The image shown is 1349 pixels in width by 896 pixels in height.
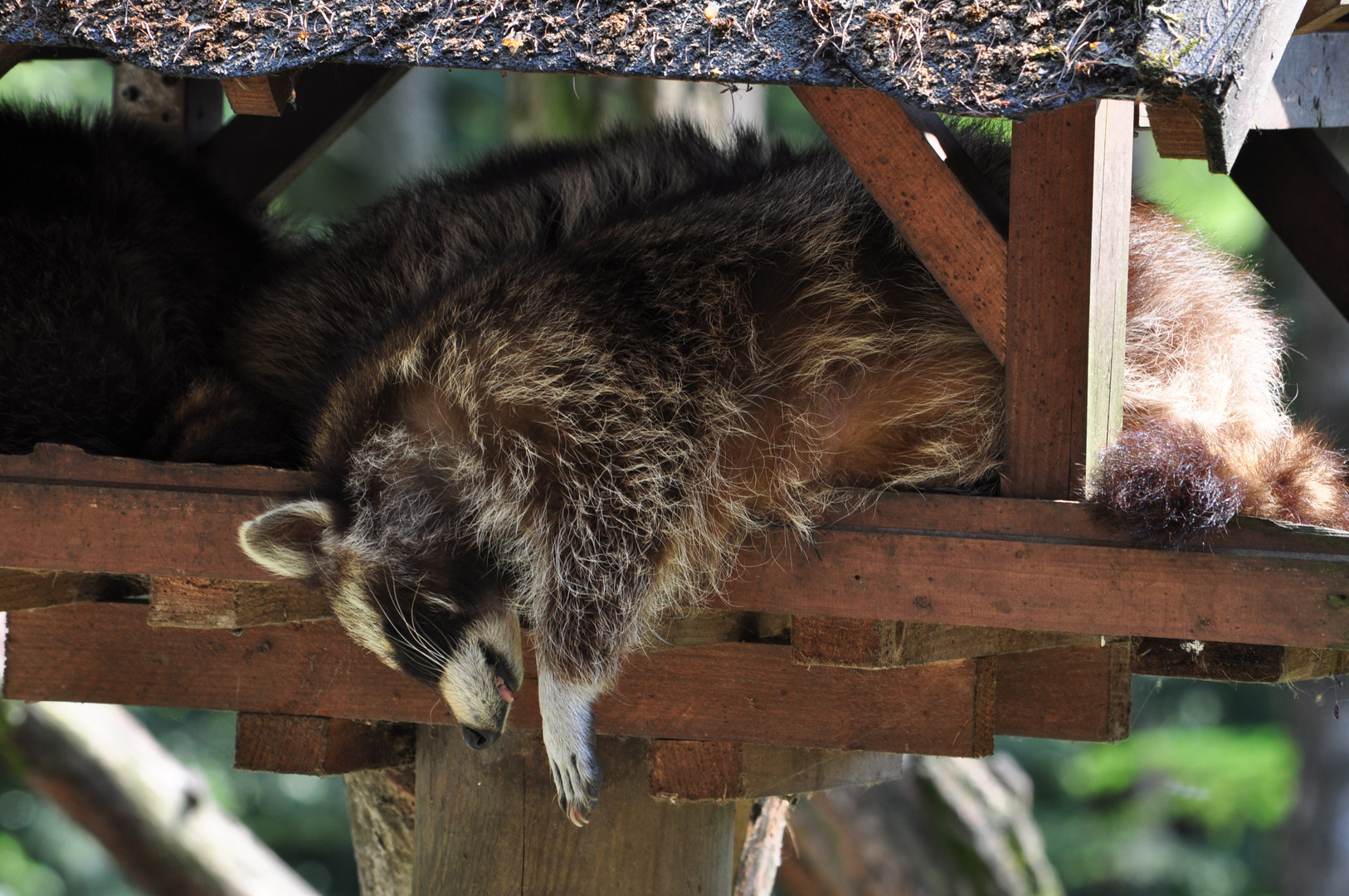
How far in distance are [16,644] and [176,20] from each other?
147 centimetres

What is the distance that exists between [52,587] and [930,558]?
5.22 ft

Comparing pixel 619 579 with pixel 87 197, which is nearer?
pixel 619 579

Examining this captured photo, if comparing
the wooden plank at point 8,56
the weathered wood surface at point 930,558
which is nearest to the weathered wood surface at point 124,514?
the weathered wood surface at point 930,558

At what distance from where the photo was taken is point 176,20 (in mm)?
1635

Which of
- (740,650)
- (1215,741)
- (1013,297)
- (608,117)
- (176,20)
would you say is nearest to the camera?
(176,20)

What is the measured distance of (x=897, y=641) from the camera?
196 centimetres

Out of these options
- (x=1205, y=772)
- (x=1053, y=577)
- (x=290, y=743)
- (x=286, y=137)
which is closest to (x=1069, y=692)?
(x=1053, y=577)

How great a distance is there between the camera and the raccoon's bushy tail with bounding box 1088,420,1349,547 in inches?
66.7

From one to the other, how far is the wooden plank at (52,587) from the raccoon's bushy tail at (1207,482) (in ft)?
5.52

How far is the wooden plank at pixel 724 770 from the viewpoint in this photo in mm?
2299

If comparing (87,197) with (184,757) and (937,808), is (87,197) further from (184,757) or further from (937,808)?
(184,757)

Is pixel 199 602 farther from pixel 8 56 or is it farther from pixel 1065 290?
pixel 1065 290

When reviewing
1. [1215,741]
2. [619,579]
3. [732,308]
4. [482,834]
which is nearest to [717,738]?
[619,579]

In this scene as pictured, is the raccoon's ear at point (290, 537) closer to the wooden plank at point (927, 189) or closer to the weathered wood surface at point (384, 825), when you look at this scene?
the wooden plank at point (927, 189)
